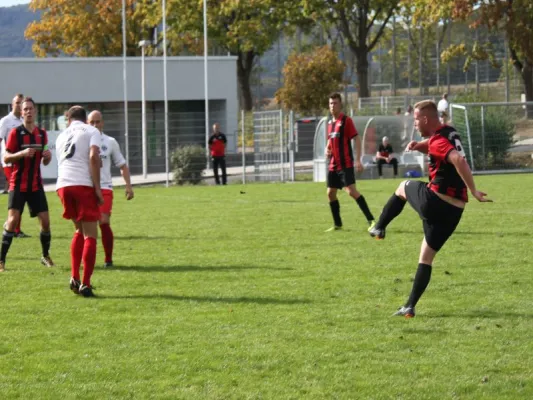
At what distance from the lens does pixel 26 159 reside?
41.5 ft

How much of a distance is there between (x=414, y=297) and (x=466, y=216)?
939cm

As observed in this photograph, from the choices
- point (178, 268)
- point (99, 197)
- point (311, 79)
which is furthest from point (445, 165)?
point (311, 79)

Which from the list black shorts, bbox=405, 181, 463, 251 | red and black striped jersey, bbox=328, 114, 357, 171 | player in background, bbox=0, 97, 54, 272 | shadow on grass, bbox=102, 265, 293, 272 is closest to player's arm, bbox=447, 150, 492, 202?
black shorts, bbox=405, 181, 463, 251

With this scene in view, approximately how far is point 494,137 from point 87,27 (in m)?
37.8

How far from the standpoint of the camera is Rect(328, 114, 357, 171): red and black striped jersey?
15.6 metres

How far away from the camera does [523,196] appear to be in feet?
72.8

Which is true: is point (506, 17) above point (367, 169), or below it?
above

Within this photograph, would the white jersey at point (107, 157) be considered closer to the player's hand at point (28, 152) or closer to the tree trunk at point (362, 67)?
the player's hand at point (28, 152)

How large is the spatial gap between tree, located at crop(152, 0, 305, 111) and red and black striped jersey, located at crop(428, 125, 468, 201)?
164 ft

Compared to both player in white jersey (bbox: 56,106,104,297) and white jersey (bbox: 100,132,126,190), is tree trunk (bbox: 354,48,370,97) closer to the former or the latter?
white jersey (bbox: 100,132,126,190)

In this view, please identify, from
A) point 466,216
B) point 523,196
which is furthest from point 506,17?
point 466,216

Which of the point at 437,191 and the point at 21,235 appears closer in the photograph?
the point at 437,191

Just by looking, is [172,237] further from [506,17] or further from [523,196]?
[506,17]

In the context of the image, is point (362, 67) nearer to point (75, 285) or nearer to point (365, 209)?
point (365, 209)
